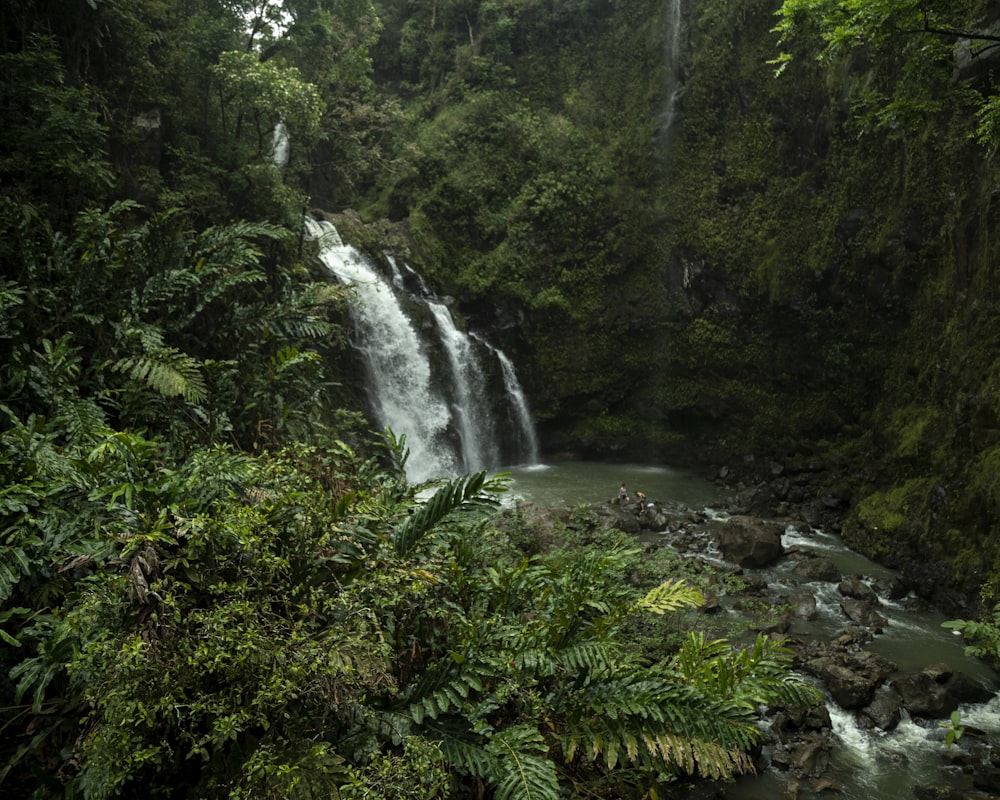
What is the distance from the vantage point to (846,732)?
20.9 ft

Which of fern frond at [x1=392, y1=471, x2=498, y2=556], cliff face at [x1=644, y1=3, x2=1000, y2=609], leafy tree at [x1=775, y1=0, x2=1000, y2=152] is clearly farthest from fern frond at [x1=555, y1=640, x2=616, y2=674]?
cliff face at [x1=644, y1=3, x2=1000, y2=609]

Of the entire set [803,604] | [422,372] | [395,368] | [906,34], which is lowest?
[803,604]

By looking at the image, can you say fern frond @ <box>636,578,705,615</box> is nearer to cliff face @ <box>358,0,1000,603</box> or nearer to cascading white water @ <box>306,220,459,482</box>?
cliff face @ <box>358,0,1000,603</box>

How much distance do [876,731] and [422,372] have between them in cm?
1109

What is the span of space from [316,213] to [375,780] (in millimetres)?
15247

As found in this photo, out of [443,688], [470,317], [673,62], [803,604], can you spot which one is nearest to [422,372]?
[470,317]

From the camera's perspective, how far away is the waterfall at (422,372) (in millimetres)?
14297

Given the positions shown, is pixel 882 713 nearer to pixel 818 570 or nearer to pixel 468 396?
pixel 818 570

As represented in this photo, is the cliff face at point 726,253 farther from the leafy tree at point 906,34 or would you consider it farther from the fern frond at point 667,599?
the fern frond at point 667,599

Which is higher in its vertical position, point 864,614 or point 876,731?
point 864,614

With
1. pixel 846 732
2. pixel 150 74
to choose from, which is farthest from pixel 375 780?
pixel 150 74

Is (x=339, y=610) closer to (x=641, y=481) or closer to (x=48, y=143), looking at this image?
(x=48, y=143)

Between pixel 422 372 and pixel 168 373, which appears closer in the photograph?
pixel 168 373

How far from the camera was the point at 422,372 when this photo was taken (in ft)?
48.7
